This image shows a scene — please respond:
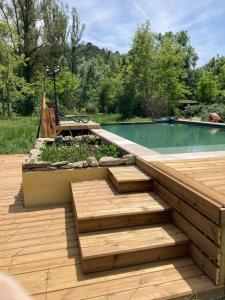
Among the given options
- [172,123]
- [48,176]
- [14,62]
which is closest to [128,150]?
[48,176]

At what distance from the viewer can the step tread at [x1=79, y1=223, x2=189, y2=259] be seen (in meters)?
2.08

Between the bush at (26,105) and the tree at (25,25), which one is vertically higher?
the tree at (25,25)

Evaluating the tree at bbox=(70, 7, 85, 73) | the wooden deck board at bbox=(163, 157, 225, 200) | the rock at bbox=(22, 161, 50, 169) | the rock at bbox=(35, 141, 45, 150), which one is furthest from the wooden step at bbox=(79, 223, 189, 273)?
the tree at bbox=(70, 7, 85, 73)

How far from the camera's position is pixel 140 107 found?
1789 centimetres

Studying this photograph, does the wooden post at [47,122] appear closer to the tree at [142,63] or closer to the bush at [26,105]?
the bush at [26,105]

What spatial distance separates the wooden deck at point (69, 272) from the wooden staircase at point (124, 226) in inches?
3.3

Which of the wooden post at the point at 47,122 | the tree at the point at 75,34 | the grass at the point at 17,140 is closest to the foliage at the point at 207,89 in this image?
the tree at the point at 75,34

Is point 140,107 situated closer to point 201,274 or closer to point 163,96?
point 163,96

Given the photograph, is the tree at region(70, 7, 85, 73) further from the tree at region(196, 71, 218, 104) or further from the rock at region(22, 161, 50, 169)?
the rock at region(22, 161, 50, 169)

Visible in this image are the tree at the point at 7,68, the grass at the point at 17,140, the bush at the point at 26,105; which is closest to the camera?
the grass at the point at 17,140

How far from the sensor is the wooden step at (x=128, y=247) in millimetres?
2055

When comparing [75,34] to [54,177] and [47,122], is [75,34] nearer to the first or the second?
[47,122]

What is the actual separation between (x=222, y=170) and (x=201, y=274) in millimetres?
1185

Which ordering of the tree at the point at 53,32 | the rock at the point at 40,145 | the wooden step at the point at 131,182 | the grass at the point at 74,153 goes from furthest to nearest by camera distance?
the tree at the point at 53,32 < the rock at the point at 40,145 < the grass at the point at 74,153 < the wooden step at the point at 131,182
